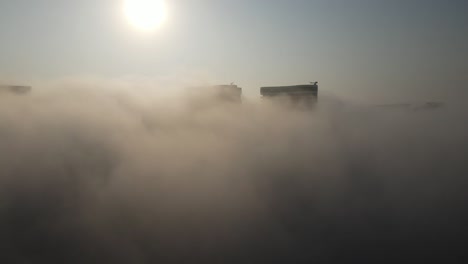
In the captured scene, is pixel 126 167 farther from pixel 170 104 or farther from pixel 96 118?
pixel 170 104

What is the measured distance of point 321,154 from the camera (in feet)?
82.9

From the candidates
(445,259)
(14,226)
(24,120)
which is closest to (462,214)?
(445,259)

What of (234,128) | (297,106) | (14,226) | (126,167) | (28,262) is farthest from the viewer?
(297,106)

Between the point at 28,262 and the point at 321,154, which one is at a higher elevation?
the point at 321,154

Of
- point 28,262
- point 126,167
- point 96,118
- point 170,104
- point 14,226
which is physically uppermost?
point 170,104

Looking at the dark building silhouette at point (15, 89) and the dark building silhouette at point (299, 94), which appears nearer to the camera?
the dark building silhouette at point (15, 89)

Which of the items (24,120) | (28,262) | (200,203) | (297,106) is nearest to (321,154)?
(297,106)

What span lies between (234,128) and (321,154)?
800 cm

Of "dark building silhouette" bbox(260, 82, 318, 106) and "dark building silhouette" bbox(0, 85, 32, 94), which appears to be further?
"dark building silhouette" bbox(260, 82, 318, 106)

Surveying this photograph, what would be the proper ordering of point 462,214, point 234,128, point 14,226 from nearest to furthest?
Result: point 14,226 → point 462,214 → point 234,128

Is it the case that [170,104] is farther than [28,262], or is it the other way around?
[170,104]

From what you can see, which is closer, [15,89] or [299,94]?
[15,89]

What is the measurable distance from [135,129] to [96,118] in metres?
2.96

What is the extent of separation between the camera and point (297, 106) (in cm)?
3444
